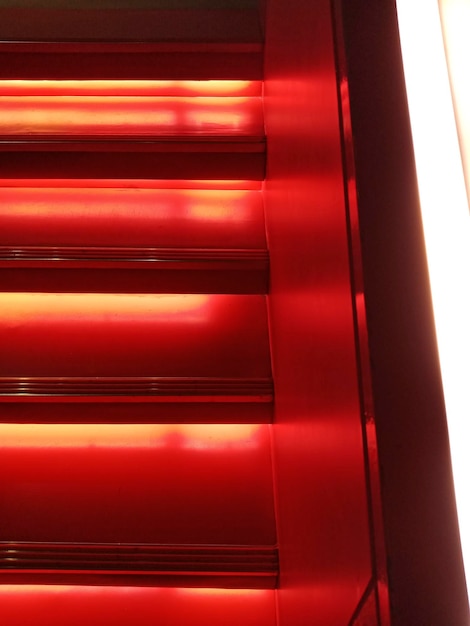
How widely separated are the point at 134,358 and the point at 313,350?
27.7 inches

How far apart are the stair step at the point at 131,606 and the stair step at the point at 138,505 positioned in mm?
119

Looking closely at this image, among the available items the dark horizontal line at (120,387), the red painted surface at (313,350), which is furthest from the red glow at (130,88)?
the dark horizontal line at (120,387)

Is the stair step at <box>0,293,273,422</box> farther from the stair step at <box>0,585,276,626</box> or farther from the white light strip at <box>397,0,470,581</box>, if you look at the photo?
the white light strip at <box>397,0,470,581</box>

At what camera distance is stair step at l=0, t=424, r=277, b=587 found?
1344 millimetres

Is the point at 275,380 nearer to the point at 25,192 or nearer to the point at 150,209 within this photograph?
the point at 150,209

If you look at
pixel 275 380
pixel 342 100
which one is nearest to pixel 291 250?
pixel 275 380

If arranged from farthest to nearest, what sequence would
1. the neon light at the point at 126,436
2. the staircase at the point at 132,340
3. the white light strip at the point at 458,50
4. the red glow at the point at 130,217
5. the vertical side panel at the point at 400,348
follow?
the red glow at the point at 130,217
the neon light at the point at 126,436
the staircase at the point at 132,340
the white light strip at the point at 458,50
the vertical side panel at the point at 400,348

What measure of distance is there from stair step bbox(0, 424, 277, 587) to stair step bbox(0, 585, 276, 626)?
0.39 ft

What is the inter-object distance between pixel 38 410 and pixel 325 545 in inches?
30.8

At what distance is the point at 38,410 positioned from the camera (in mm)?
1514

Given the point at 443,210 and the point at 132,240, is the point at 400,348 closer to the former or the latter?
the point at 443,210

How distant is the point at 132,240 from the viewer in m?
1.85

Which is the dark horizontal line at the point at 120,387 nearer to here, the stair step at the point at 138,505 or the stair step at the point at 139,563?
the stair step at the point at 138,505

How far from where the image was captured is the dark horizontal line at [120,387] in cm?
147
